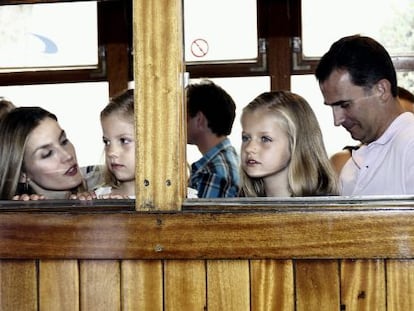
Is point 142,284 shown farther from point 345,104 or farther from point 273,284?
point 345,104

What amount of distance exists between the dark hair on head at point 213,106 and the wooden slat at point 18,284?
55.5 inches

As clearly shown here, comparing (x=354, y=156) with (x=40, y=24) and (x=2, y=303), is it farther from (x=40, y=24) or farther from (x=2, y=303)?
(x=40, y=24)

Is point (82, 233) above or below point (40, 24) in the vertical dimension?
below

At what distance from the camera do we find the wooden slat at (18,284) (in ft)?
7.61

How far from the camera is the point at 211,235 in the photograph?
86.7 inches

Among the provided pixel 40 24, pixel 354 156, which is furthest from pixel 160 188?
pixel 40 24

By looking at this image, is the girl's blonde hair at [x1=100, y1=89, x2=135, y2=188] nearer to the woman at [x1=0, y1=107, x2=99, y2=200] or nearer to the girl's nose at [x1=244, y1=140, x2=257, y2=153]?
the woman at [x1=0, y1=107, x2=99, y2=200]

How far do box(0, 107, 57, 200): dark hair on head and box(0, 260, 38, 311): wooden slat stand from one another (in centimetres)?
28

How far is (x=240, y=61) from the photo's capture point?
4496 millimetres

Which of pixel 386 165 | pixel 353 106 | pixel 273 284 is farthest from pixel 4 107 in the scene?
pixel 273 284

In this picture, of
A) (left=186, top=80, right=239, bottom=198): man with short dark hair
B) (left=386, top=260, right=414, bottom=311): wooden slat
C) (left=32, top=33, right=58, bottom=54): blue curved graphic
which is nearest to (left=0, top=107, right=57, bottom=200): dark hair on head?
(left=186, top=80, right=239, bottom=198): man with short dark hair

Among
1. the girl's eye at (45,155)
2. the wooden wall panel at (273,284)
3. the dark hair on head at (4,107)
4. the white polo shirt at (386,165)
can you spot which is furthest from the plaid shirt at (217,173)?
the dark hair on head at (4,107)

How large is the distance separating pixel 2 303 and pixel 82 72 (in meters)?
2.42

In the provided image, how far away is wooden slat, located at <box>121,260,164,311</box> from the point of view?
2.25 meters
